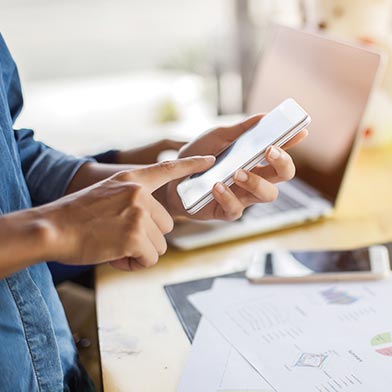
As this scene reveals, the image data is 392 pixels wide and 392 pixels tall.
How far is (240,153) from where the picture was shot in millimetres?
726

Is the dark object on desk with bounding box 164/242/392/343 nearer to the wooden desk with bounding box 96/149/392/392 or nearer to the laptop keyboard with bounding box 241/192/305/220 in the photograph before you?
the wooden desk with bounding box 96/149/392/392

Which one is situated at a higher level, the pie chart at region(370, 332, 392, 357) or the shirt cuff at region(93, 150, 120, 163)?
the shirt cuff at region(93, 150, 120, 163)

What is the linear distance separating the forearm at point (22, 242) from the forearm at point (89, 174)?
280 millimetres

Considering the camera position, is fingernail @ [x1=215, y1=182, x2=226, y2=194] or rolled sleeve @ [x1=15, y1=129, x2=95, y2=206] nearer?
fingernail @ [x1=215, y1=182, x2=226, y2=194]

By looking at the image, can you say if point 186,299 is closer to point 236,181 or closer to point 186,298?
point 186,298

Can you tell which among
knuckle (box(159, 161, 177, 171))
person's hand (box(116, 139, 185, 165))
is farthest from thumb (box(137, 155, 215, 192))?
person's hand (box(116, 139, 185, 165))

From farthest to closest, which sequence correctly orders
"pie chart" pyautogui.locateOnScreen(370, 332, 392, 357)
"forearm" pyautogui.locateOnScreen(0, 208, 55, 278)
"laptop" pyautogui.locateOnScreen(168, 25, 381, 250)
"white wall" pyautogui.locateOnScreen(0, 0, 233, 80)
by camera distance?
"white wall" pyautogui.locateOnScreen(0, 0, 233, 80) → "laptop" pyautogui.locateOnScreen(168, 25, 381, 250) → "pie chart" pyautogui.locateOnScreen(370, 332, 392, 357) → "forearm" pyautogui.locateOnScreen(0, 208, 55, 278)

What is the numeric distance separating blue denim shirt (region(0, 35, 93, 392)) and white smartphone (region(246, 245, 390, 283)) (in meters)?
0.26

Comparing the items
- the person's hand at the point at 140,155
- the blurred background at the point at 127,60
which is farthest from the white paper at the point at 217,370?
the blurred background at the point at 127,60

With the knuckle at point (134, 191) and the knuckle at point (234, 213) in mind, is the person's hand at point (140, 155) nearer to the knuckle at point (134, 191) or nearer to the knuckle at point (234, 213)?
the knuckle at point (234, 213)

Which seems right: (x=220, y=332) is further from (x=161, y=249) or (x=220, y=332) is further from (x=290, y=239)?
(x=290, y=239)

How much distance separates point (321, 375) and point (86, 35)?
1954 mm

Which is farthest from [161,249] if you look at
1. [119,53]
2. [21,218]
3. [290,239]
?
[119,53]

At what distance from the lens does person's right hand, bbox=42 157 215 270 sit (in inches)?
21.9
